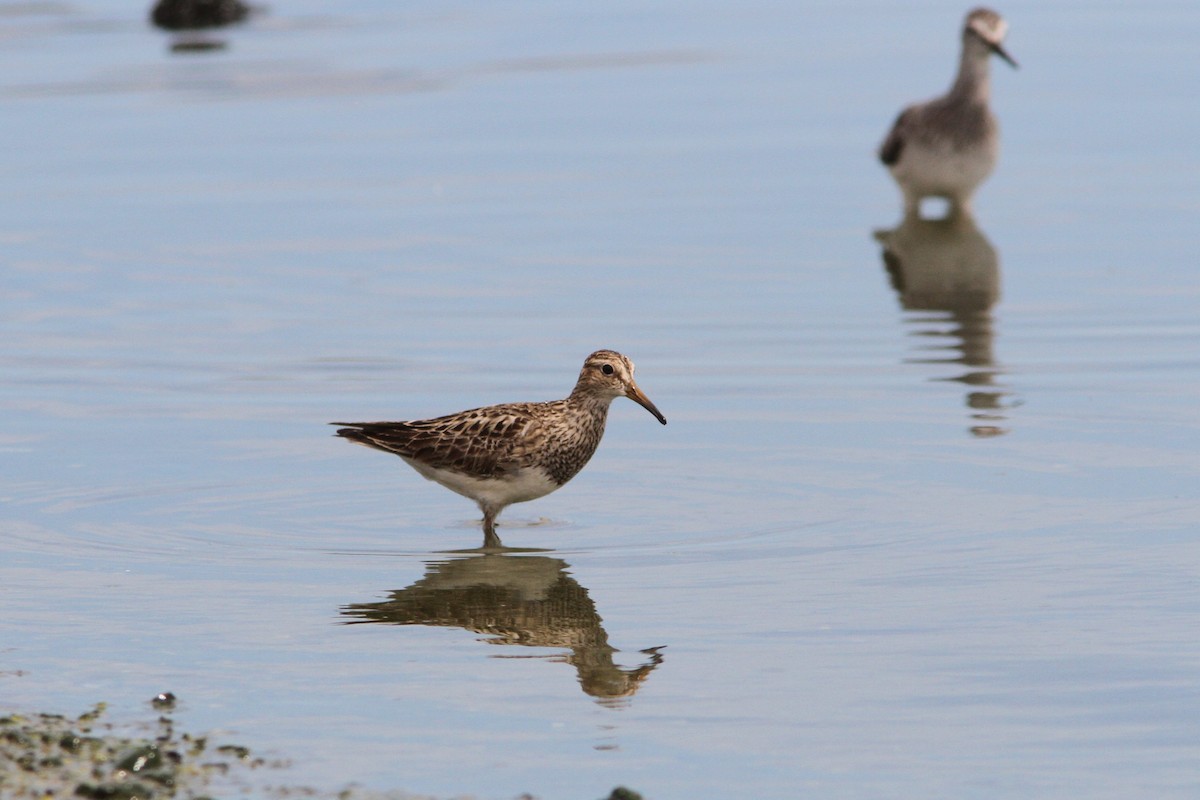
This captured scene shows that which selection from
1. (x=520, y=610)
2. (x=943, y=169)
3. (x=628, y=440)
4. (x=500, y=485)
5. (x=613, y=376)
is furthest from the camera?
(x=943, y=169)

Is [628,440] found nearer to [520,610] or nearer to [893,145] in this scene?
[520,610]

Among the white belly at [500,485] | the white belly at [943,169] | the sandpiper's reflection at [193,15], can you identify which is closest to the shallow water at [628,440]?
the white belly at [500,485]

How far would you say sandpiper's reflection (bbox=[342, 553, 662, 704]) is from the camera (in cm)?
927

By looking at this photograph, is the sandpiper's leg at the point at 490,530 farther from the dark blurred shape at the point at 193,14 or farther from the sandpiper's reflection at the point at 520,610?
the dark blurred shape at the point at 193,14

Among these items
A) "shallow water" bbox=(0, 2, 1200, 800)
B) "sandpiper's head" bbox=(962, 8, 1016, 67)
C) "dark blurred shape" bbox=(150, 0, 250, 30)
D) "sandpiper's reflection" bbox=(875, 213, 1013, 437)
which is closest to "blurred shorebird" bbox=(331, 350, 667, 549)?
"shallow water" bbox=(0, 2, 1200, 800)

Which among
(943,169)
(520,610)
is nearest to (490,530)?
(520,610)

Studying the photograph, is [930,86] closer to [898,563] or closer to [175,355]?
[175,355]

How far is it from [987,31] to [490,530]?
45.0 ft

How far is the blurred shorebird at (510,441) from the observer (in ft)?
39.0

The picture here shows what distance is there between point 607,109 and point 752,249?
925 centimetres

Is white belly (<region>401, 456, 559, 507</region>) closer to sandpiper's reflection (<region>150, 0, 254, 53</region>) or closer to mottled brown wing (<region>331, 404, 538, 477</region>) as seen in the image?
mottled brown wing (<region>331, 404, 538, 477</region>)

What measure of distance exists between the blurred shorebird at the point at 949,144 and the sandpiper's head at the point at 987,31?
270mm

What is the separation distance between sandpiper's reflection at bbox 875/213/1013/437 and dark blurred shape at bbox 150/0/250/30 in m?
19.9

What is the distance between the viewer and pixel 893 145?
2294cm
